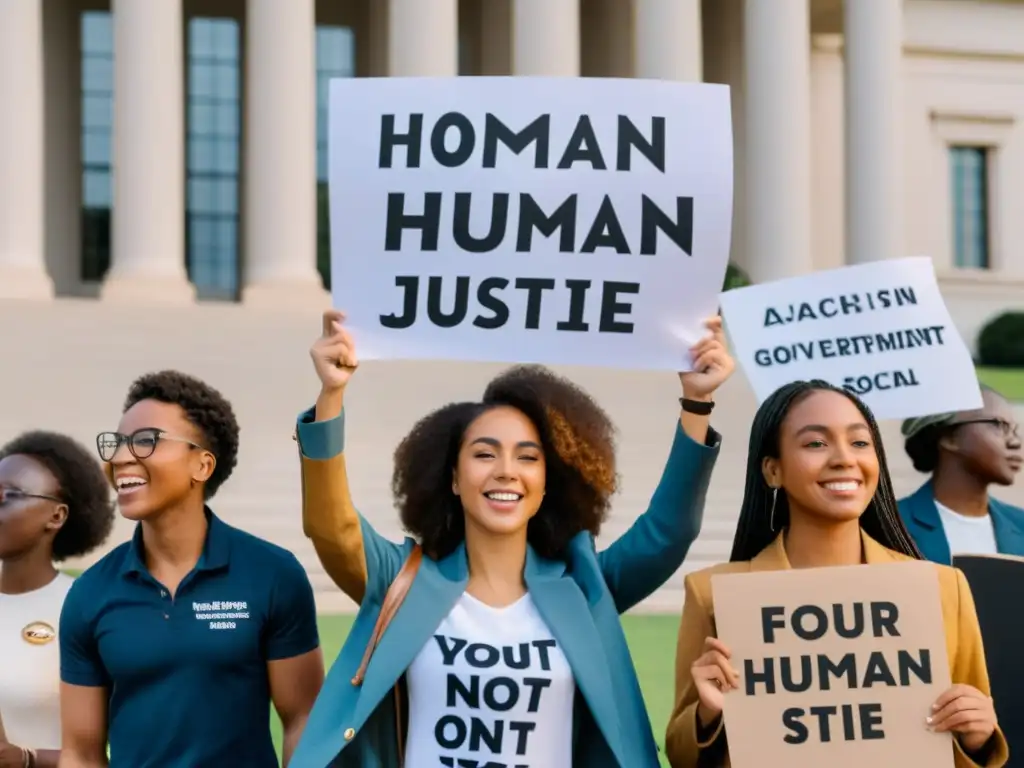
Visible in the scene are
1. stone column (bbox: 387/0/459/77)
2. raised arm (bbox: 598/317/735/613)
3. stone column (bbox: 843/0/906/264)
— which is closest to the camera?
raised arm (bbox: 598/317/735/613)

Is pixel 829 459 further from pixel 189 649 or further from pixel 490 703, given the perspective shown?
pixel 189 649

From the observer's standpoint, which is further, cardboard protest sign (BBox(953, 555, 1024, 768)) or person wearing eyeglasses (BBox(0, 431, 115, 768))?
person wearing eyeglasses (BBox(0, 431, 115, 768))

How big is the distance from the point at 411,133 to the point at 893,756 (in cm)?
245

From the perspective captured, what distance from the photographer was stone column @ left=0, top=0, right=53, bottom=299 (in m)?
25.6

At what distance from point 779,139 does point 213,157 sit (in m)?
13.6

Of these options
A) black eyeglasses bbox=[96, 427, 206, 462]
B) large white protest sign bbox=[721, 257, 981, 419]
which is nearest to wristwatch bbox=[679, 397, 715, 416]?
black eyeglasses bbox=[96, 427, 206, 462]

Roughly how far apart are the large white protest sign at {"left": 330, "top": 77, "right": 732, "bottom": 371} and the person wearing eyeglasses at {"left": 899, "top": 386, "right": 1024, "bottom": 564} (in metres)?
2.10

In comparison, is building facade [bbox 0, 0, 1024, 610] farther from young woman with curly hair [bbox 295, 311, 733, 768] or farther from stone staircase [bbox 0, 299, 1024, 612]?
young woman with curly hair [bbox 295, 311, 733, 768]

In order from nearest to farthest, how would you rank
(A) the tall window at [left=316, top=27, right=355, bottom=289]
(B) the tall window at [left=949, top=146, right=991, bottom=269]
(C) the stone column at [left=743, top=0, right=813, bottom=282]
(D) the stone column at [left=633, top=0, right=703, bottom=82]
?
(D) the stone column at [left=633, top=0, right=703, bottom=82] < (C) the stone column at [left=743, top=0, right=813, bottom=282] < (A) the tall window at [left=316, top=27, right=355, bottom=289] < (B) the tall window at [left=949, top=146, right=991, bottom=269]

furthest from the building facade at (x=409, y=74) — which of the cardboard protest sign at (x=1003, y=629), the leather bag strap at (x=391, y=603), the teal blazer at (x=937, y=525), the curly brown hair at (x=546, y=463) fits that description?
the cardboard protest sign at (x=1003, y=629)

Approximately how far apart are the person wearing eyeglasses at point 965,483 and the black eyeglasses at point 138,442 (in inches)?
129

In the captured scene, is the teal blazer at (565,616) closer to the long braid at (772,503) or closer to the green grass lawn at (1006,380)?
the long braid at (772,503)

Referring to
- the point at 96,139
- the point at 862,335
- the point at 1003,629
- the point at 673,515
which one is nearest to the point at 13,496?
the point at 673,515

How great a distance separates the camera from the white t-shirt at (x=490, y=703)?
13.3ft
